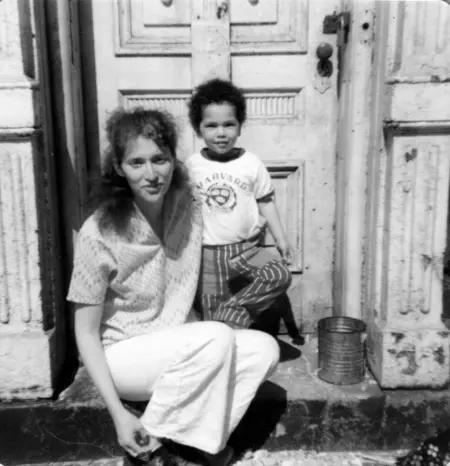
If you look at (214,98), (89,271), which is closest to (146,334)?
(89,271)

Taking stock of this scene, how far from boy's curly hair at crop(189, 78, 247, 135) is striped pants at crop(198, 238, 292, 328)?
1.86 ft

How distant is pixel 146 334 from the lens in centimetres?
205

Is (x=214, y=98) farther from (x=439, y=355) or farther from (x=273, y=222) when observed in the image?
(x=439, y=355)

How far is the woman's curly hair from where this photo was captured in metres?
1.97

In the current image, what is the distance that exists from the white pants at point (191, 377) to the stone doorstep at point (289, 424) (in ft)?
1.22

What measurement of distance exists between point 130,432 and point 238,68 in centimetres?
171

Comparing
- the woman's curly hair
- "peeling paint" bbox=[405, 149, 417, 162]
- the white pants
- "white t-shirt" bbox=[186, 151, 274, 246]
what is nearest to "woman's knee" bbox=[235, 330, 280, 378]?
the white pants

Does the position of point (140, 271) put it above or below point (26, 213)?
below

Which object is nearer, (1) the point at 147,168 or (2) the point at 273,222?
(1) the point at 147,168

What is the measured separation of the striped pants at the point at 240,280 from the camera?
2268 mm

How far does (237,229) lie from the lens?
2406 millimetres

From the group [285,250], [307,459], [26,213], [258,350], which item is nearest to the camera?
[258,350]

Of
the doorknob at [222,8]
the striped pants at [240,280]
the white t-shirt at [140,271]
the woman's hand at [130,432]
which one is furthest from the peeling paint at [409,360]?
the doorknob at [222,8]

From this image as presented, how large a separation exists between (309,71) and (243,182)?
2.33 feet
